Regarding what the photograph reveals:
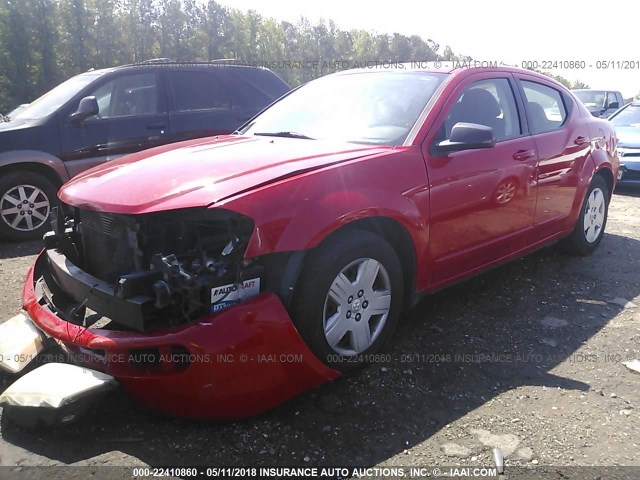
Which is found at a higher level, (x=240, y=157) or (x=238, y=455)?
(x=240, y=157)

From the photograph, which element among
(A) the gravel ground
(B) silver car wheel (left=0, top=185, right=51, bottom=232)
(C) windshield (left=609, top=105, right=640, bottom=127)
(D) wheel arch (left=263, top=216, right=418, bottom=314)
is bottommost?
(A) the gravel ground

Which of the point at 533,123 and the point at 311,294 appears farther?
the point at 533,123

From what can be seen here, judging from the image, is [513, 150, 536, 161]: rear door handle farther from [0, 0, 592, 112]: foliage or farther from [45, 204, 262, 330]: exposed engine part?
[0, 0, 592, 112]: foliage

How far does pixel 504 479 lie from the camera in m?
2.25

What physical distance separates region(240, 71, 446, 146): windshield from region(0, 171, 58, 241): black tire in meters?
2.92

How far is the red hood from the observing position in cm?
247

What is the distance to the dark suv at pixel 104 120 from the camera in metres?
5.70

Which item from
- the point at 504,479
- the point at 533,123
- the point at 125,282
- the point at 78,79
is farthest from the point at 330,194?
the point at 78,79

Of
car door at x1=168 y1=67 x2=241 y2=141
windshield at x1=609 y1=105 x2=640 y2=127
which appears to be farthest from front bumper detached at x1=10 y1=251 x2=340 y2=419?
windshield at x1=609 y1=105 x2=640 y2=127

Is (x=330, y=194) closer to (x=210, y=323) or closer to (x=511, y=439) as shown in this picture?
(x=210, y=323)

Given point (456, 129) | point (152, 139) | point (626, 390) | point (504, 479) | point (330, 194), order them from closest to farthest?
point (504, 479), point (330, 194), point (626, 390), point (456, 129), point (152, 139)

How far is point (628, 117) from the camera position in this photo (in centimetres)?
996

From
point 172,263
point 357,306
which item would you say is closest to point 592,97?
point 357,306

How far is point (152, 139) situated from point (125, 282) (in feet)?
14.5
